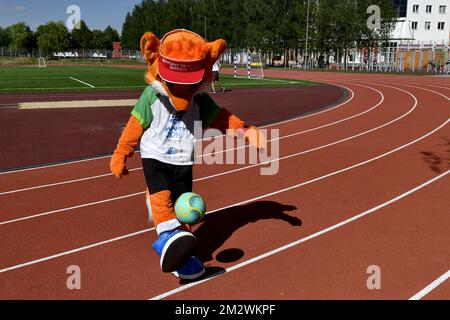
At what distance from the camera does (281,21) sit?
51.2m

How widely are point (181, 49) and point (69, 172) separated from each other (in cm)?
430

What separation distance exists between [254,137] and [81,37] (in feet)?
343

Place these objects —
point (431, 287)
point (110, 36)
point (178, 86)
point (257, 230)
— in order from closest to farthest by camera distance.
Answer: point (431, 287), point (178, 86), point (257, 230), point (110, 36)

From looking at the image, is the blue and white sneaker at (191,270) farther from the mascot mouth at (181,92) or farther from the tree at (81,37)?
the tree at (81,37)

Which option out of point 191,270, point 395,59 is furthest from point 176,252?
point 395,59

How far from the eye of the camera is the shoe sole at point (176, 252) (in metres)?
3.45

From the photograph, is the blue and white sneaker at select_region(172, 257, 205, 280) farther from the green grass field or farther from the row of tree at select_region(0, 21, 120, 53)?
the row of tree at select_region(0, 21, 120, 53)

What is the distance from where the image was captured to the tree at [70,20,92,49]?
323 ft

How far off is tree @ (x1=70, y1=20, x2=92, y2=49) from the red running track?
99789 millimetres

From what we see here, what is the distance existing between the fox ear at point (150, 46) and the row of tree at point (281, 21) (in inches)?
1677

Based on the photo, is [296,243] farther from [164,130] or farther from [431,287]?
[164,130]

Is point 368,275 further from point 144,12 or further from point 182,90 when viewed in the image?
point 144,12

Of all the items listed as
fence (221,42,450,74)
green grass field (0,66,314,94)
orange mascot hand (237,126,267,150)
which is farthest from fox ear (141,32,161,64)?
fence (221,42,450,74)

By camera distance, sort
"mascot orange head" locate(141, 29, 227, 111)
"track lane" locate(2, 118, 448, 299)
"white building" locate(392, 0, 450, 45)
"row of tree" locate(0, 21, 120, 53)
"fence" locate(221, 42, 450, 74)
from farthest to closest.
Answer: "row of tree" locate(0, 21, 120, 53)
"white building" locate(392, 0, 450, 45)
"fence" locate(221, 42, 450, 74)
"mascot orange head" locate(141, 29, 227, 111)
"track lane" locate(2, 118, 448, 299)
